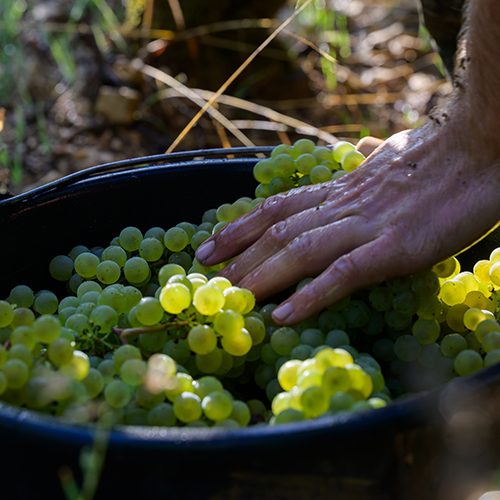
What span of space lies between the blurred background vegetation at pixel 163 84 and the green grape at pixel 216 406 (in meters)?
1.58

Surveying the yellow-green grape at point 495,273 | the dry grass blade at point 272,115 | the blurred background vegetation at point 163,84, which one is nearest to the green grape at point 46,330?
the yellow-green grape at point 495,273

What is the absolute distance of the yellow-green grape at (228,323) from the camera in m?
0.65

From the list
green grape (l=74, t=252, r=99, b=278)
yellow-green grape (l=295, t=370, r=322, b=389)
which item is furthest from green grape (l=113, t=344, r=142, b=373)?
green grape (l=74, t=252, r=99, b=278)

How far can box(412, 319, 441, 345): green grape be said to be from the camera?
0.74 m

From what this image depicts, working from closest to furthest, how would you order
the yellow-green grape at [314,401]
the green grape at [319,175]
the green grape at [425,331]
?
the yellow-green grape at [314,401]
the green grape at [425,331]
the green grape at [319,175]

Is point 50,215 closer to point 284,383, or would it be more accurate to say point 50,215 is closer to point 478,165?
point 284,383

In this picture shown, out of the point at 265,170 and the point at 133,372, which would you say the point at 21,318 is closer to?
the point at 133,372

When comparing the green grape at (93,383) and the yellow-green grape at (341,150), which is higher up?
the yellow-green grape at (341,150)

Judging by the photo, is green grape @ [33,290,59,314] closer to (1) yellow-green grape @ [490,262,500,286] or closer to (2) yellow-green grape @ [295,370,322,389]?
(2) yellow-green grape @ [295,370,322,389]

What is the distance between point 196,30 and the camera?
2.46 metres

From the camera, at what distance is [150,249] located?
0.90m

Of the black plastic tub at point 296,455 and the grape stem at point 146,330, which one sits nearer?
the black plastic tub at point 296,455

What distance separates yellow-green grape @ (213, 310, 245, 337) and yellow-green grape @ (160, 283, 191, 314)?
46 mm

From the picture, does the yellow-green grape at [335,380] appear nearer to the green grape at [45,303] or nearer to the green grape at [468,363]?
the green grape at [468,363]
